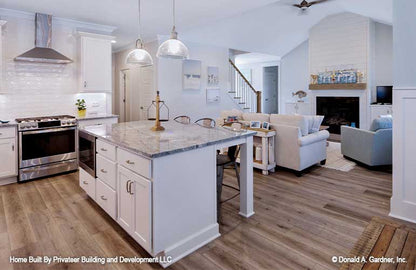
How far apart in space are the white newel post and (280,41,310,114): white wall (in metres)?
6.57

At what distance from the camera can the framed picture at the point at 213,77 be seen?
7777 millimetres

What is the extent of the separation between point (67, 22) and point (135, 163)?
13.6 ft

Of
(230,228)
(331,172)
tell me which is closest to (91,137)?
(230,228)

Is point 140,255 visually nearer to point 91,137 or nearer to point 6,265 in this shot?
point 6,265

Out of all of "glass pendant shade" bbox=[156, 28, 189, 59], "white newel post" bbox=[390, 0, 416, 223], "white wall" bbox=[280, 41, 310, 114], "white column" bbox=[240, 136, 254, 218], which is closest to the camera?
"white newel post" bbox=[390, 0, 416, 223]

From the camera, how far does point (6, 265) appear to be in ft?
7.10

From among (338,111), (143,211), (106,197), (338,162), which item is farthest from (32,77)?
(338,111)

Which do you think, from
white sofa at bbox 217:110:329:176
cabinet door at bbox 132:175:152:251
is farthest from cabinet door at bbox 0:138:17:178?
white sofa at bbox 217:110:329:176

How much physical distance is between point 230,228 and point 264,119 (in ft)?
8.26

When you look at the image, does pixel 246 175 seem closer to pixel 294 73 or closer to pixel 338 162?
pixel 338 162

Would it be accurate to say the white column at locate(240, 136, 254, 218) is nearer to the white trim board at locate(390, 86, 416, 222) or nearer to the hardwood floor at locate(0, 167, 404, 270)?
the hardwood floor at locate(0, 167, 404, 270)

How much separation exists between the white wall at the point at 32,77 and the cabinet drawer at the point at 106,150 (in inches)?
107

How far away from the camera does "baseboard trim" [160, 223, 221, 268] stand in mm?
2215

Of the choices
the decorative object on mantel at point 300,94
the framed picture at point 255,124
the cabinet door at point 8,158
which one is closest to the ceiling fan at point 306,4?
the decorative object on mantel at point 300,94
